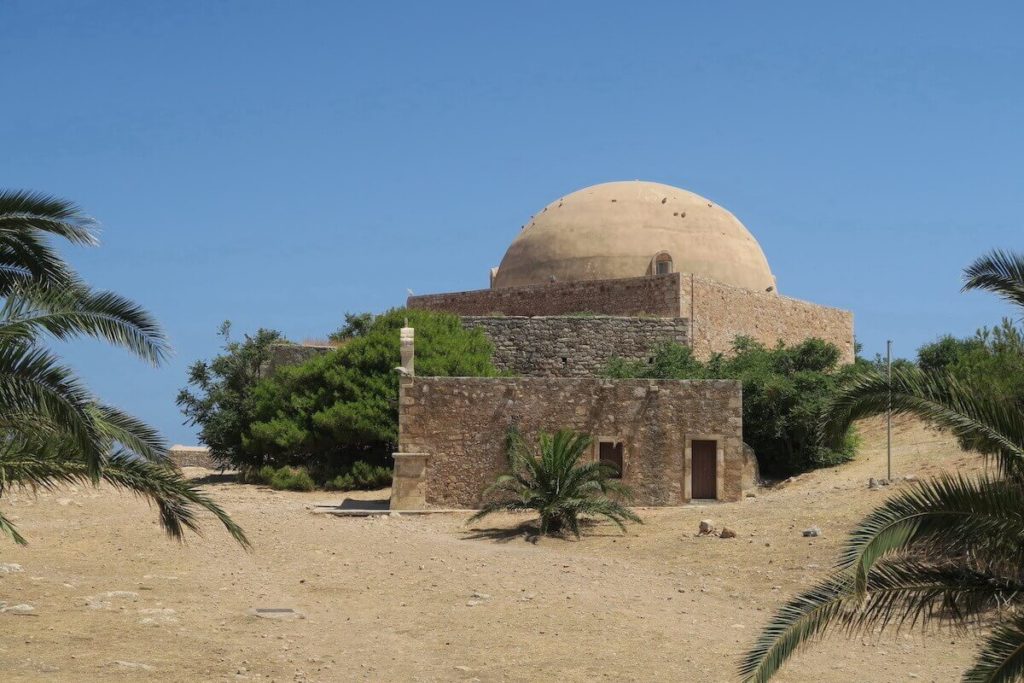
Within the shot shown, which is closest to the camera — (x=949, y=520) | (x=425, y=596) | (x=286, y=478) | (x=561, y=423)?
(x=949, y=520)

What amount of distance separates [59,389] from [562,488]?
28.5 ft

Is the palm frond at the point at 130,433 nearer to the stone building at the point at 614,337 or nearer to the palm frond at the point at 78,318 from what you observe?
the palm frond at the point at 78,318

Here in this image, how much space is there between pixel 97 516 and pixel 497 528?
213 inches

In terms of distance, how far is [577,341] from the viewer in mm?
23438

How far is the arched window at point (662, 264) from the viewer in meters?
25.7

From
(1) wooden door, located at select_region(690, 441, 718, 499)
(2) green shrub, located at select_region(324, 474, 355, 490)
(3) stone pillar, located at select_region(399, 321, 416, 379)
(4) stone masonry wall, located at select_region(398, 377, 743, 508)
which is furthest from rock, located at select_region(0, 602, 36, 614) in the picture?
(1) wooden door, located at select_region(690, 441, 718, 499)

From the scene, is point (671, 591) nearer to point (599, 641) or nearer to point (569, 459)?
point (599, 641)

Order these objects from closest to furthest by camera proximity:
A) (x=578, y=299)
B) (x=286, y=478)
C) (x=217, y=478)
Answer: (x=286, y=478)
(x=217, y=478)
(x=578, y=299)

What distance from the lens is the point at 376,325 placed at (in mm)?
22891

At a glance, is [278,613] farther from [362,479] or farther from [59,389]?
[362,479]

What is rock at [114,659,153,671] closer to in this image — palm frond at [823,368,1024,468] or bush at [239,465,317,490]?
palm frond at [823,368,1024,468]

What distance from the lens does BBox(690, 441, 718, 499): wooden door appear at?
56.2ft

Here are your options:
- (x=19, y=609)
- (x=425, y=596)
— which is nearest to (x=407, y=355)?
(x=425, y=596)

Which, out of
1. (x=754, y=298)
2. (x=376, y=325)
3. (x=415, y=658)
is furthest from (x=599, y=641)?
(x=754, y=298)
